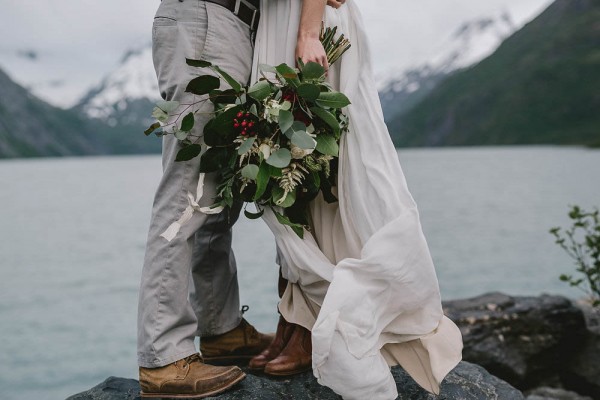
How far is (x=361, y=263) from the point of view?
2.44 m

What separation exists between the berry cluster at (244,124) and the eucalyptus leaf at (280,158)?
0.14 metres

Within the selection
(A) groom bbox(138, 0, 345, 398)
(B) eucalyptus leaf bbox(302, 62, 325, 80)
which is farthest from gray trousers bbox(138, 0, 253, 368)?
(B) eucalyptus leaf bbox(302, 62, 325, 80)

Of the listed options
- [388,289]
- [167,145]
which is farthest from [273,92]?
[388,289]

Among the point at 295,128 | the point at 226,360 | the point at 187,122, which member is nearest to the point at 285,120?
the point at 295,128

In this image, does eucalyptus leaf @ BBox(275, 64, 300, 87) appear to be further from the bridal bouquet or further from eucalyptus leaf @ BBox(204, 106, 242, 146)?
eucalyptus leaf @ BBox(204, 106, 242, 146)

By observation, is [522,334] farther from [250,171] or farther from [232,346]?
[250,171]

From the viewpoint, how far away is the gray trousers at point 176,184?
259cm

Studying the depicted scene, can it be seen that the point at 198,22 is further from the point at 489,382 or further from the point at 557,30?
the point at 557,30

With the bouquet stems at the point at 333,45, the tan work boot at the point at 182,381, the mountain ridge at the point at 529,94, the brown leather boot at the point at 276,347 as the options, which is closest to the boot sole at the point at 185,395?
the tan work boot at the point at 182,381

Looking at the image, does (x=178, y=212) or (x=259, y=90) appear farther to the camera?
(x=178, y=212)

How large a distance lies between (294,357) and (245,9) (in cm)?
158

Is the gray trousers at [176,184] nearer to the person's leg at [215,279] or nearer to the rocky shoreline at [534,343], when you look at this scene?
the person's leg at [215,279]

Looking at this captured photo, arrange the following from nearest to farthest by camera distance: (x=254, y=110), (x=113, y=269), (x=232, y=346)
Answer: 1. (x=254, y=110)
2. (x=232, y=346)
3. (x=113, y=269)

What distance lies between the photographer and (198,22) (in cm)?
259
